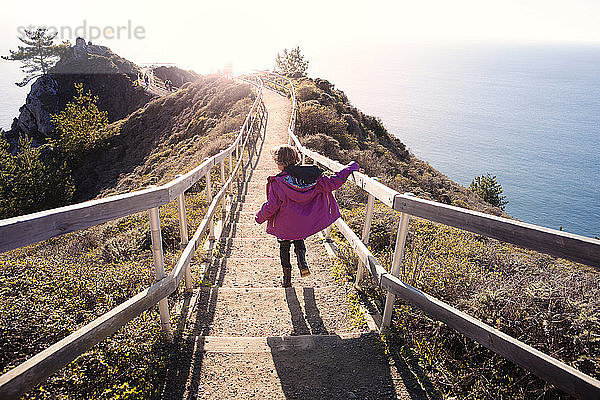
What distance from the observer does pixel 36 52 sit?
6881 cm

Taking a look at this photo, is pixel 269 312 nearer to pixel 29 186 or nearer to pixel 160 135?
pixel 160 135

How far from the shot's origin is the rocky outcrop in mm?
50906

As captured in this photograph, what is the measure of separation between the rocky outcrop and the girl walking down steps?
51826 mm

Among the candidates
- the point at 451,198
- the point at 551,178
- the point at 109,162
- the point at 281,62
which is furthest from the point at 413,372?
the point at 551,178

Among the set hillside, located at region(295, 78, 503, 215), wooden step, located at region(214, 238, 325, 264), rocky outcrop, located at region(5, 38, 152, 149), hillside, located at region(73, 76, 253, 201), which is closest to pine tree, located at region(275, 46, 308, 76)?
rocky outcrop, located at region(5, 38, 152, 149)

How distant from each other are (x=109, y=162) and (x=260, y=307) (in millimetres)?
31262

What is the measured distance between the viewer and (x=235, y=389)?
299 centimetres

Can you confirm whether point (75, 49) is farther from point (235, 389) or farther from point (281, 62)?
point (235, 389)

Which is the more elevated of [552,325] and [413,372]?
[552,325]

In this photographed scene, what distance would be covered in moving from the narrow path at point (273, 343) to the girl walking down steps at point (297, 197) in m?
0.84

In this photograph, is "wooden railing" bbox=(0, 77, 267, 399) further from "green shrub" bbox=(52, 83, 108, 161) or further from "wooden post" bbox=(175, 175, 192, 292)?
"green shrub" bbox=(52, 83, 108, 161)

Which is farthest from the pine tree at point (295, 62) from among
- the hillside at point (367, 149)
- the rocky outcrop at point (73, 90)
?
the hillside at point (367, 149)

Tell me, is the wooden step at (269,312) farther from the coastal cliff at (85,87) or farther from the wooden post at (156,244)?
the coastal cliff at (85,87)

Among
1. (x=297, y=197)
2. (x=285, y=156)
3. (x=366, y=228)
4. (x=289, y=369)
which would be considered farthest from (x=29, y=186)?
(x=289, y=369)
